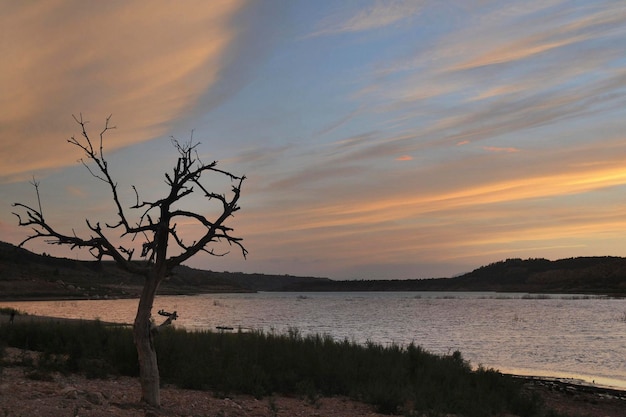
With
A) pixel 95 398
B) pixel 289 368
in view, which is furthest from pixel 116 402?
pixel 289 368

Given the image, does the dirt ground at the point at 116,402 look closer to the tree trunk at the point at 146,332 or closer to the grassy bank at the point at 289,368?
the grassy bank at the point at 289,368

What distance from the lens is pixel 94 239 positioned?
378 inches

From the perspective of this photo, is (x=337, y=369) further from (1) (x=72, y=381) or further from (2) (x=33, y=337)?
(2) (x=33, y=337)

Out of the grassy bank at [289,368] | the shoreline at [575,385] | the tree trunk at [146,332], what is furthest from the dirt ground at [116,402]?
the shoreline at [575,385]

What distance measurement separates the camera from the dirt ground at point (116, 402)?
30.1 ft

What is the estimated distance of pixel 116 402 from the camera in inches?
406

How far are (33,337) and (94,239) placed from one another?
10065mm

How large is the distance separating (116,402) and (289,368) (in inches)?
240

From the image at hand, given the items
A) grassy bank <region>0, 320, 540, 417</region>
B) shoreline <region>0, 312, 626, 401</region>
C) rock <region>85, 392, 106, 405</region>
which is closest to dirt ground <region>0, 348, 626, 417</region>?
rock <region>85, 392, 106, 405</region>

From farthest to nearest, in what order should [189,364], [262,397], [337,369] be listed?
1. [337,369]
2. [189,364]
3. [262,397]

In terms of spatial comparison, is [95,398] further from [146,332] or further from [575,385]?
[575,385]

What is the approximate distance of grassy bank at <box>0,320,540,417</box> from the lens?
1364 centimetres

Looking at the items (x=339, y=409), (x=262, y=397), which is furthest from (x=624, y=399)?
(x=262, y=397)

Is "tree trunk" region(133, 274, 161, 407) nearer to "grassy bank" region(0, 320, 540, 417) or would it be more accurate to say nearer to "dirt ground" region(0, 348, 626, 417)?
"dirt ground" region(0, 348, 626, 417)
